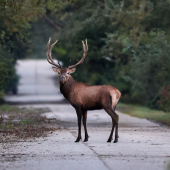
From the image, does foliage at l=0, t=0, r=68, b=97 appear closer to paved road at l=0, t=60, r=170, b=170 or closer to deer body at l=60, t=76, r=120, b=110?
paved road at l=0, t=60, r=170, b=170

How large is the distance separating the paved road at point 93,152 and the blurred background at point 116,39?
594 cm

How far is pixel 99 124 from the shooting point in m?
17.7

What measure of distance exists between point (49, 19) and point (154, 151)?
106 ft

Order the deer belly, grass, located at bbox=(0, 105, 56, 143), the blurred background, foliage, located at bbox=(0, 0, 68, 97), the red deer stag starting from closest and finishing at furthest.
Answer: the red deer stag < the deer belly < grass, located at bbox=(0, 105, 56, 143) < foliage, located at bbox=(0, 0, 68, 97) < the blurred background

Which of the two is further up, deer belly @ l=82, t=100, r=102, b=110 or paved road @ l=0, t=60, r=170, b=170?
deer belly @ l=82, t=100, r=102, b=110

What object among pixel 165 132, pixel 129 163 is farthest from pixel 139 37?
pixel 129 163

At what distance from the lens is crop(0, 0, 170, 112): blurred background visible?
1953 cm

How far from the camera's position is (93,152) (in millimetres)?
10711

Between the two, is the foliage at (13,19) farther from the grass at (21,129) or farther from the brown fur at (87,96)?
the brown fur at (87,96)

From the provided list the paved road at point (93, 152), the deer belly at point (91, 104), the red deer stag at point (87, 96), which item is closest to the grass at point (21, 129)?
the paved road at point (93, 152)

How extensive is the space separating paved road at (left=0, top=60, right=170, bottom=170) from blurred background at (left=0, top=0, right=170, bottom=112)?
5936mm

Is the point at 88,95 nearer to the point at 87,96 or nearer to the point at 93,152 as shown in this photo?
the point at 87,96

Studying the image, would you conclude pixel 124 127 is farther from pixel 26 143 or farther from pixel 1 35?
pixel 1 35

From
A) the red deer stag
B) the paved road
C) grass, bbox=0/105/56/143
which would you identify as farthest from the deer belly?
grass, bbox=0/105/56/143
